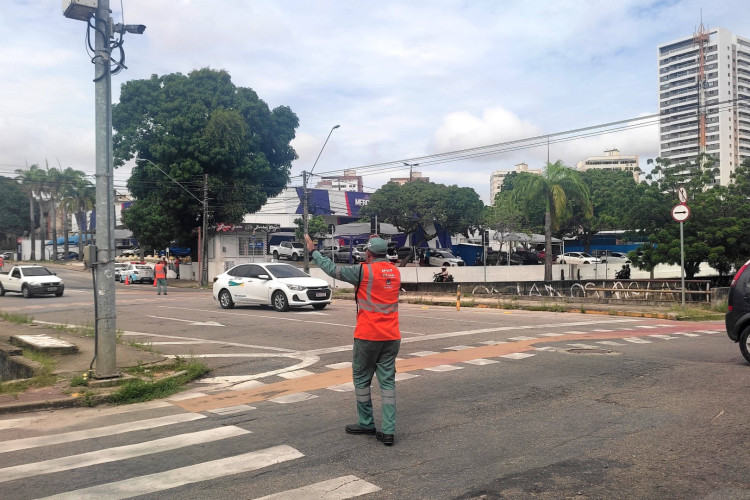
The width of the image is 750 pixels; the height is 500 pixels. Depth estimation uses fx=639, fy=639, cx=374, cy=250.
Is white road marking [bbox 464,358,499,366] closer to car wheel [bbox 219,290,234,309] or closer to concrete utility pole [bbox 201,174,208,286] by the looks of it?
car wheel [bbox 219,290,234,309]

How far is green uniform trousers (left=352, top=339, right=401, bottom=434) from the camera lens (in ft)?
19.5

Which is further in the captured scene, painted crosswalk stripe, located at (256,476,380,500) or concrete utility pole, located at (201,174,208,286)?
concrete utility pole, located at (201,174,208,286)

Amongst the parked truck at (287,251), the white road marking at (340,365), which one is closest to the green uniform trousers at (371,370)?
the white road marking at (340,365)

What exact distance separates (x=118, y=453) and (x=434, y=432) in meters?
2.86

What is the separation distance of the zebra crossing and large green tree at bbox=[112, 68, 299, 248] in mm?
35661

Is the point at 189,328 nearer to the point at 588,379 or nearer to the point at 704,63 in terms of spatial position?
the point at 588,379

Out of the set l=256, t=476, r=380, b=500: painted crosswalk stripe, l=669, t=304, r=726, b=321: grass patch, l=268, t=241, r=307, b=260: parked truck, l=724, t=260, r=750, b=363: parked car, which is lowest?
l=669, t=304, r=726, b=321: grass patch

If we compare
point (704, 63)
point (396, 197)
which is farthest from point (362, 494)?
point (704, 63)

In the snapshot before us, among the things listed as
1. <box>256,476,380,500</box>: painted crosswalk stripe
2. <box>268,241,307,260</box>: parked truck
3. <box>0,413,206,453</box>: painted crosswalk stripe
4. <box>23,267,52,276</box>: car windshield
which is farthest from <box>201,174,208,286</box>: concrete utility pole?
<box>256,476,380,500</box>: painted crosswalk stripe

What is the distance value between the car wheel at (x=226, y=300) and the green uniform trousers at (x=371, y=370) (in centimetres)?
1542

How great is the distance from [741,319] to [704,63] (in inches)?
6750

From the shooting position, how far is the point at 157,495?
452 cm

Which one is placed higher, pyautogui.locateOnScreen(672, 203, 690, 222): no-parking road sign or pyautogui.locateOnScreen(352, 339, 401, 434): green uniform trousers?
pyautogui.locateOnScreen(672, 203, 690, 222): no-parking road sign

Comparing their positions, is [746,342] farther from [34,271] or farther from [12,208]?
[12,208]
